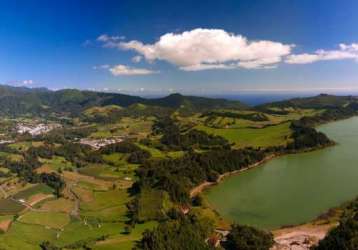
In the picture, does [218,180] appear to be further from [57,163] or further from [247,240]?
Result: [57,163]

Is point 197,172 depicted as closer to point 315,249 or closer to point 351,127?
point 315,249

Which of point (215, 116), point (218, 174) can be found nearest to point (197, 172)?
point (218, 174)

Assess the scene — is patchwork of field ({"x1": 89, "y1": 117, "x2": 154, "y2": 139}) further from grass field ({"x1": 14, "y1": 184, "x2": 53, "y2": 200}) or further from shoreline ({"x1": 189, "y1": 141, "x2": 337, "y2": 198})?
grass field ({"x1": 14, "y1": 184, "x2": 53, "y2": 200})

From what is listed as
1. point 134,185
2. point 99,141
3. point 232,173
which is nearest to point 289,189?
point 232,173

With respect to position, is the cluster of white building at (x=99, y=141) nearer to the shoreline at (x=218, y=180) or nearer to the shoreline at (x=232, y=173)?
the shoreline at (x=218, y=180)

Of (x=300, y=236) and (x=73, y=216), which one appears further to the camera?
(x=73, y=216)

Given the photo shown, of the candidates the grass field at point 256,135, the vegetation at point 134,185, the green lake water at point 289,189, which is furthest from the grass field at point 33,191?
the grass field at point 256,135

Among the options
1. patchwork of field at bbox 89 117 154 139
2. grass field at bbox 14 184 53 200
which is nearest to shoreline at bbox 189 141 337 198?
grass field at bbox 14 184 53 200
